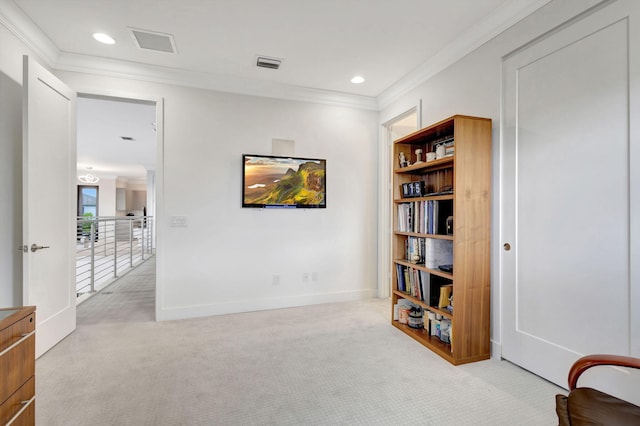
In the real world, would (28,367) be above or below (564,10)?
below

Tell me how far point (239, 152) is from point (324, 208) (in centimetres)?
121

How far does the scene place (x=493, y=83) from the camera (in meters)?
2.39

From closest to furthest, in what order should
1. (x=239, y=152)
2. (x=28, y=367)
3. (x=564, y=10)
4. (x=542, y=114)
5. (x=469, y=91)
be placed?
(x=28, y=367) < (x=564, y=10) < (x=542, y=114) < (x=469, y=91) < (x=239, y=152)

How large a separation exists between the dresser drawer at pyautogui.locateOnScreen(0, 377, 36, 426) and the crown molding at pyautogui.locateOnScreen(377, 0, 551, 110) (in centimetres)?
355

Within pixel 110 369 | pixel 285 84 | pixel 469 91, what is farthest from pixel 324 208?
pixel 110 369

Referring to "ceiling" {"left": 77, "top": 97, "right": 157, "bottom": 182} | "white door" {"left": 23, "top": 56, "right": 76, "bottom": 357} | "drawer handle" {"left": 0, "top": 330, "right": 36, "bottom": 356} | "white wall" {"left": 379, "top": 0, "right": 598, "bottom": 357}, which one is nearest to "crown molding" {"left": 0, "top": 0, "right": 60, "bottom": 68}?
"white door" {"left": 23, "top": 56, "right": 76, "bottom": 357}

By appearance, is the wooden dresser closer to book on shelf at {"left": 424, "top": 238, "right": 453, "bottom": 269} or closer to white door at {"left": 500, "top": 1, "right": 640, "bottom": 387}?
book on shelf at {"left": 424, "top": 238, "right": 453, "bottom": 269}

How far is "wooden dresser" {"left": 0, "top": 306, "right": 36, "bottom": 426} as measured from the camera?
47.4 inches

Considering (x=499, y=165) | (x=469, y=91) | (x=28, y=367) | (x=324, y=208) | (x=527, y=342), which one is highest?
(x=469, y=91)

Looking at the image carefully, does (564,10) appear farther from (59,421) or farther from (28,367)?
(59,421)

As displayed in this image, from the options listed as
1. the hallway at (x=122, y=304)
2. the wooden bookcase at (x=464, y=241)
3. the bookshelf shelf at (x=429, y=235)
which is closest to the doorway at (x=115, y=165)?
the hallway at (x=122, y=304)

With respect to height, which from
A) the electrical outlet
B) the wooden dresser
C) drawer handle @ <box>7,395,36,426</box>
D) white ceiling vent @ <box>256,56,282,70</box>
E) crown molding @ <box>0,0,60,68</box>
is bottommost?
drawer handle @ <box>7,395,36,426</box>

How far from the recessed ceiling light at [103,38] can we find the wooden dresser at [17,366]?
2311mm

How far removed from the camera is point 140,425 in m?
1.62
